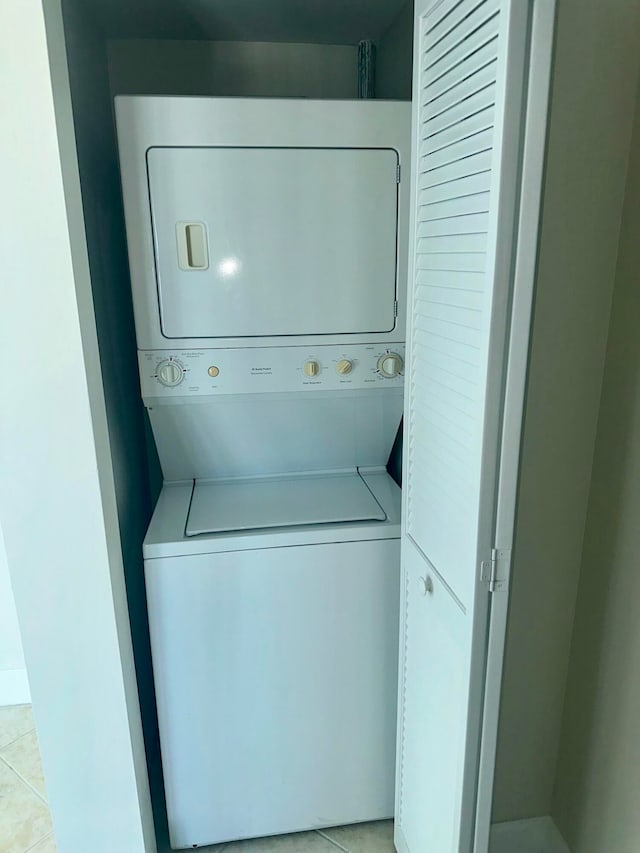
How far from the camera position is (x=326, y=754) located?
1590 millimetres

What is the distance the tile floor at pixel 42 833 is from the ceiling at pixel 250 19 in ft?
7.31

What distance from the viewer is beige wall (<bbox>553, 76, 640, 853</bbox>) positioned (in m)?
1.14

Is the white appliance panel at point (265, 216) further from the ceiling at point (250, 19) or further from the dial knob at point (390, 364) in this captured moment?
the ceiling at point (250, 19)

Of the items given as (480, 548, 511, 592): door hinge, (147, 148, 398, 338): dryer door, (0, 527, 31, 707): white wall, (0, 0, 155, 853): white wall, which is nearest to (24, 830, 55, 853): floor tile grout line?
(0, 0, 155, 853): white wall

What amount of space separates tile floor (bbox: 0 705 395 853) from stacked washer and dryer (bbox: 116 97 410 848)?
70mm

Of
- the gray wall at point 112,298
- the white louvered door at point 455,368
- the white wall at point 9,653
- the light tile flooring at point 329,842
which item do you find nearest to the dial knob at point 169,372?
the gray wall at point 112,298

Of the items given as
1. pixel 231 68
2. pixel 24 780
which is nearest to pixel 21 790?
pixel 24 780

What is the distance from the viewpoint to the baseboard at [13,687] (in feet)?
7.21

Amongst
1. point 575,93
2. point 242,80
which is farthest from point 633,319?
point 242,80

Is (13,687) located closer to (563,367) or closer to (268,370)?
(268,370)

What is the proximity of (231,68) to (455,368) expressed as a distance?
1.34 meters

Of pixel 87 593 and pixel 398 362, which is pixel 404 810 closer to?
pixel 87 593

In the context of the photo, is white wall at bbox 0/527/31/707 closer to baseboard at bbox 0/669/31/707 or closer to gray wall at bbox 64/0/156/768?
baseboard at bbox 0/669/31/707

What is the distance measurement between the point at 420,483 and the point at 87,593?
2.45ft
